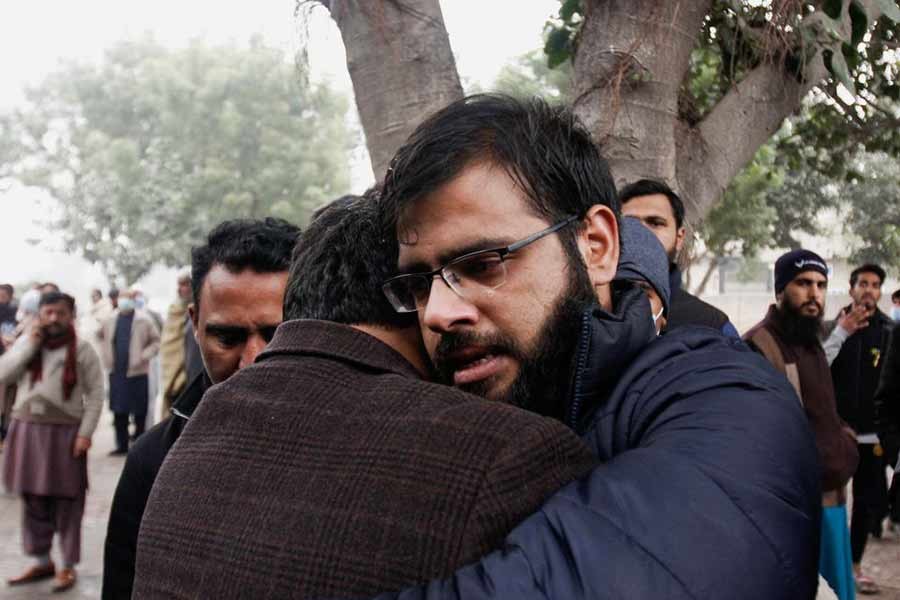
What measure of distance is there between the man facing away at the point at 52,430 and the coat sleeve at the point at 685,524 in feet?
20.3

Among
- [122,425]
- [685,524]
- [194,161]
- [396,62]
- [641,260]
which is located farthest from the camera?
[194,161]

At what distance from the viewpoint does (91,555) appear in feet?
25.1

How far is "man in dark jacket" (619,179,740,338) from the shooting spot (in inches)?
136

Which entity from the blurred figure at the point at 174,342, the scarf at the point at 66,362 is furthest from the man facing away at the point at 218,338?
the blurred figure at the point at 174,342

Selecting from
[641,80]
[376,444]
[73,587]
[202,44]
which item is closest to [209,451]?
[376,444]

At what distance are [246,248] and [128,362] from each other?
9.52 metres

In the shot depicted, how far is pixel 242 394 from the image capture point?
4.91 ft

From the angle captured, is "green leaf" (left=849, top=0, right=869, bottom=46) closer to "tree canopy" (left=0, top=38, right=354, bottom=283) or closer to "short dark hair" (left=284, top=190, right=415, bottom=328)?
"short dark hair" (left=284, top=190, right=415, bottom=328)

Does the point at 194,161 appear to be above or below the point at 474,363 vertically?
above

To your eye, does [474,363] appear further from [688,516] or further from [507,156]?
[688,516]

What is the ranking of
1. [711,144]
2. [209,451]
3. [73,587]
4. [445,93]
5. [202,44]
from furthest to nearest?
[202,44] → [73,587] → [711,144] → [445,93] → [209,451]

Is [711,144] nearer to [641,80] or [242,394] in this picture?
[641,80]

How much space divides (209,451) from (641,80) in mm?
2607

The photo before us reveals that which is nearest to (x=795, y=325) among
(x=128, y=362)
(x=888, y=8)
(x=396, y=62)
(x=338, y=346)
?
(x=888, y=8)
